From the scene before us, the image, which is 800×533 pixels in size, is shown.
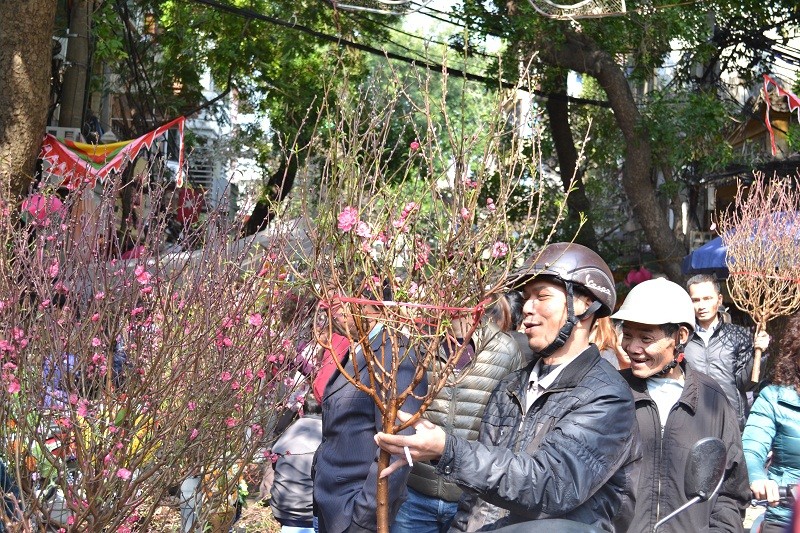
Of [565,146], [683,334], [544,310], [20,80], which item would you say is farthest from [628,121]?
[544,310]

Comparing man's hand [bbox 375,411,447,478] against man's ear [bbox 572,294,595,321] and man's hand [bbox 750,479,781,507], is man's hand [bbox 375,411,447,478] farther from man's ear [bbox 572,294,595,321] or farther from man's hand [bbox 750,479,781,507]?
man's hand [bbox 750,479,781,507]

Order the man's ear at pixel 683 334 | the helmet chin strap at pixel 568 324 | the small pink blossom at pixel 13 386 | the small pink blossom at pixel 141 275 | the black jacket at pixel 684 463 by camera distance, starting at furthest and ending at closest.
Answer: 1. the man's ear at pixel 683 334
2. the small pink blossom at pixel 141 275
3. the black jacket at pixel 684 463
4. the small pink blossom at pixel 13 386
5. the helmet chin strap at pixel 568 324

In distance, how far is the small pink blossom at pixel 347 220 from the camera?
3154 millimetres

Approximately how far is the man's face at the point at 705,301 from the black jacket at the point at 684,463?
10.5 ft

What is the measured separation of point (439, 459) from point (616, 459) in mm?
628

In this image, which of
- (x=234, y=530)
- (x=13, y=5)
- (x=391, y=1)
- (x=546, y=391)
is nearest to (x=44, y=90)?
(x=13, y=5)

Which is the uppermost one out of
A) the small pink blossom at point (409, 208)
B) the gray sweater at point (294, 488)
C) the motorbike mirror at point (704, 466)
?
the small pink blossom at point (409, 208)

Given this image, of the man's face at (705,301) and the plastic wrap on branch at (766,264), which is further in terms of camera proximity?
the plastic wrap on branch at (766,264)

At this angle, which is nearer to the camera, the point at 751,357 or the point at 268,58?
the point at 751,357

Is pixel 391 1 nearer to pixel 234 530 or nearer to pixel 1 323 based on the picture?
pixel 234 530

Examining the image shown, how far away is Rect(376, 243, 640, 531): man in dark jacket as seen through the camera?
300cm

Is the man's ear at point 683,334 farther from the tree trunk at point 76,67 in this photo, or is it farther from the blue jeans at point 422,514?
the tree trunk at point 76,67

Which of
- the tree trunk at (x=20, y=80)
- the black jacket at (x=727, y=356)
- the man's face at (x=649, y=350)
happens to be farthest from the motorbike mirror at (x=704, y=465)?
the tree trunk at (x=20, y=80)

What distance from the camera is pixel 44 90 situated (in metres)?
8.80
